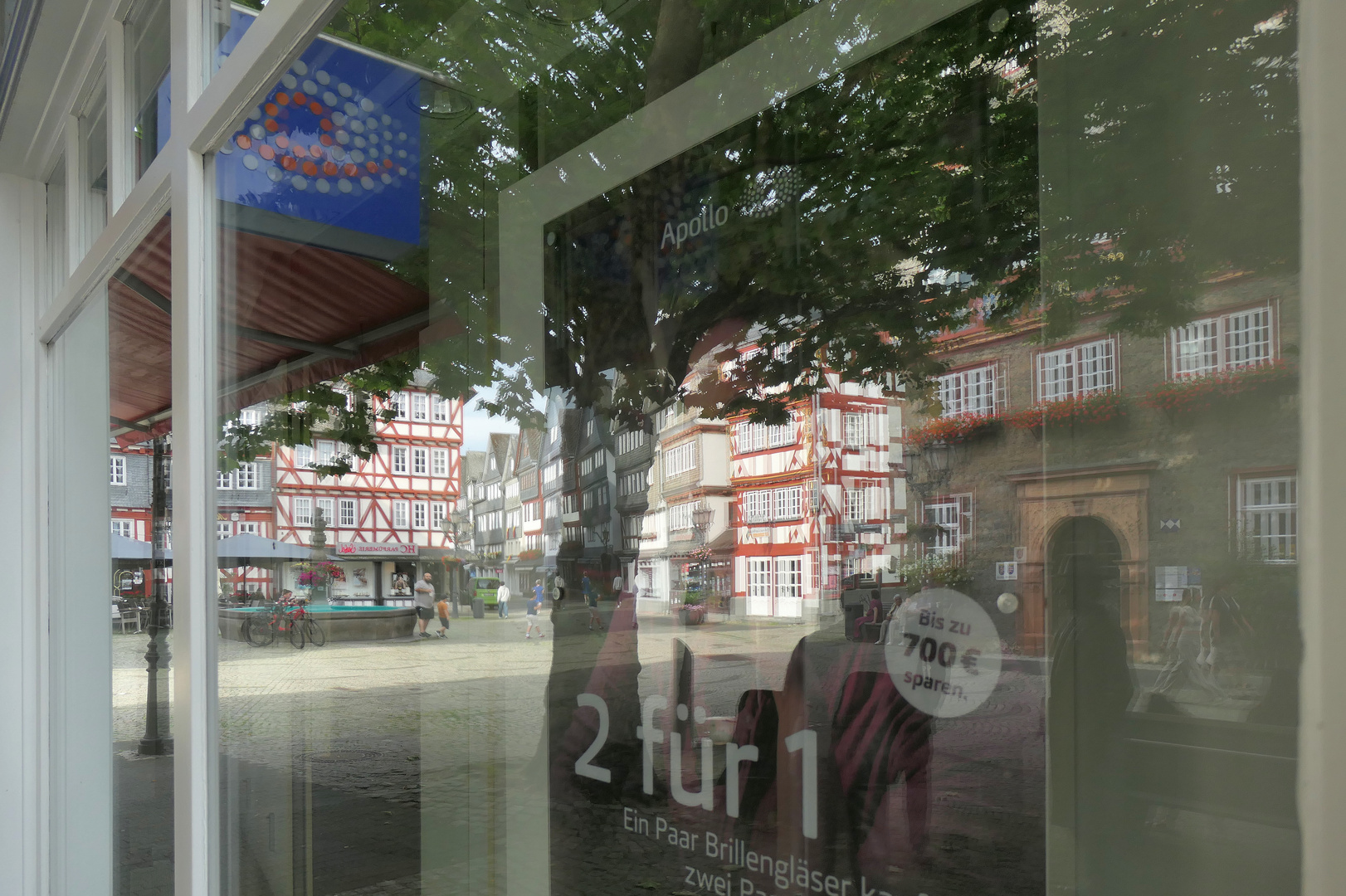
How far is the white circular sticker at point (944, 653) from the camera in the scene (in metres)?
1.02

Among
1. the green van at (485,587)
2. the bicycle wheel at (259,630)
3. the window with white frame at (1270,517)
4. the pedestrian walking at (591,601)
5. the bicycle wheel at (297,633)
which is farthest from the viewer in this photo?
the bicycle wheel at (297,633)

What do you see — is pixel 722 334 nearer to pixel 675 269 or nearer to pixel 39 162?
pixel 675 269

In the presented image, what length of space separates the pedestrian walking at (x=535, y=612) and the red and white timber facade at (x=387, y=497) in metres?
0.45

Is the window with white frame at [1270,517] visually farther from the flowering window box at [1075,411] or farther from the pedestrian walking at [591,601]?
the pedestrian walking at [591,601]

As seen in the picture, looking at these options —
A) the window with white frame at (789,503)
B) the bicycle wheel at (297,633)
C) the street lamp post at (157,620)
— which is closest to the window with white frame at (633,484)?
the window with white frame at (789,503)

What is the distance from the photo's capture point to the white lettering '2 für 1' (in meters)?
1.60

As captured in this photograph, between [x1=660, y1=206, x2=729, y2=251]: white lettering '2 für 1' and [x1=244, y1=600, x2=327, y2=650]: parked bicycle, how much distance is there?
158 centimetres

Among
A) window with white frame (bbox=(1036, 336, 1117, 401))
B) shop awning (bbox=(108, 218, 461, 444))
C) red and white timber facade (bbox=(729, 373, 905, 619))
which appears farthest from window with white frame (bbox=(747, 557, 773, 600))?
shop awning (bbox=(108, 218, 461, 444))

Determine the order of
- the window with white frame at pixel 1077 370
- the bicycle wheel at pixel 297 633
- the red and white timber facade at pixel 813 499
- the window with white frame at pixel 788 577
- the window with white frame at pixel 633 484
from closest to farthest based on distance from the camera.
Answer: the window with white frame at pixel 1077 370 → the red and white timber facade at pixel 813 499 → the window with white frame at pixel 788 577 → the window with white frame at pixel 633 484 → the bicycle wheel at pixel 297 633

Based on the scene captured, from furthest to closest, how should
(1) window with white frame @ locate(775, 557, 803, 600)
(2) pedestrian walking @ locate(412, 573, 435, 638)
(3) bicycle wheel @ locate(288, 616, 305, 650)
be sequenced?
1. (3) bicycle wheel @ locate(288, 616, 305, 650)
2. (2) pedestrian walking @ locate(412, 573, 435, 638)
3. (1) window with white frame @ locate(775, 557, 803, 600)

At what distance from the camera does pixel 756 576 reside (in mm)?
1486

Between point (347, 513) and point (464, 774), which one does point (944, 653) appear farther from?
point (347, 513)

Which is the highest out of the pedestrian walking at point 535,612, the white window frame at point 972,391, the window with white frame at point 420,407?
the window with white frame at point 420,407

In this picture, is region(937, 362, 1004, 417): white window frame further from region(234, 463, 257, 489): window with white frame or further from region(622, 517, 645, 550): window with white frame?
region(234, 463, 257, 489): window with white frame
